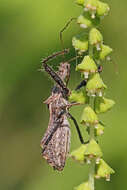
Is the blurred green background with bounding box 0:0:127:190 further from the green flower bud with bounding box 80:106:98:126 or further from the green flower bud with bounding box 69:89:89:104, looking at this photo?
the green flower bud with bounding box 80:106:98:126

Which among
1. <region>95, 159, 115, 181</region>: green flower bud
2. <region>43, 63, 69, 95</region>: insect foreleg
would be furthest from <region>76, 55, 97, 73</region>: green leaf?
<region>43, 63, 69, 95</region>: insect foreleg

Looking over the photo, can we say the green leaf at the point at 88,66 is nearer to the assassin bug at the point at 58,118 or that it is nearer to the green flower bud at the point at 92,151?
the green flower bud at the point at 92,151

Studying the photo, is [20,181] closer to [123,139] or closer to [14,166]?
[14,166]

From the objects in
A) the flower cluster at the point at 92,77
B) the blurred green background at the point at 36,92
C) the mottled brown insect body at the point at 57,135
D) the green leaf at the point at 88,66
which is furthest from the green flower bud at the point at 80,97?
the blurred green background at the point at 36,92

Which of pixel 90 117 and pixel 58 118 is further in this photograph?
pixel 58 118

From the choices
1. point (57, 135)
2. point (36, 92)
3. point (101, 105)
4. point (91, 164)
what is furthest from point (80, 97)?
point (36, 92)

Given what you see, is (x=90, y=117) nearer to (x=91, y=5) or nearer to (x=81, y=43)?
(x=81, y=43)

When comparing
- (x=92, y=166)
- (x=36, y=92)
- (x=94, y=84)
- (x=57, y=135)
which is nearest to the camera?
(x=92, y=166)
